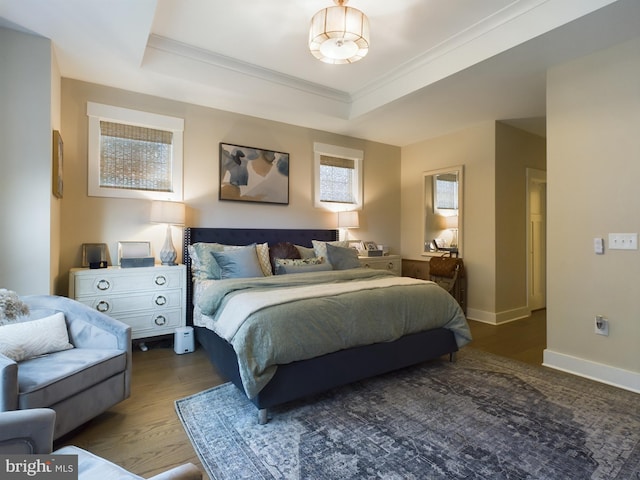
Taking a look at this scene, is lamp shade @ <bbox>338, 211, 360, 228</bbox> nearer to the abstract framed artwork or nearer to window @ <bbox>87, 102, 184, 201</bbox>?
the abstract framed artwork

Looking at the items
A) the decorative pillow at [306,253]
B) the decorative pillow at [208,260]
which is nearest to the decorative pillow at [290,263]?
the decorative pillow at [208,260]

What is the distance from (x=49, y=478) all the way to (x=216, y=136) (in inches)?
144

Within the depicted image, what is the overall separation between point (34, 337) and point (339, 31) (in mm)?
2707

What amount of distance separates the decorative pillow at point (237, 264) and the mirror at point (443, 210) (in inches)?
119

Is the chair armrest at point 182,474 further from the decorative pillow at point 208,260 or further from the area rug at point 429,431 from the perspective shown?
the decorative pillow at point 208,260

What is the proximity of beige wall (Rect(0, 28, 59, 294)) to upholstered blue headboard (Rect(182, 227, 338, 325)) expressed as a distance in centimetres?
124

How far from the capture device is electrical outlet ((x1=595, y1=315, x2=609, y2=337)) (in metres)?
2.66

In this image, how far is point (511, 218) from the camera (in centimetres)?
459

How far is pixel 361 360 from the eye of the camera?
2.41 m

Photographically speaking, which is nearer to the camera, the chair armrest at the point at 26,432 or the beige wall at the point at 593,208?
the chair armrest at the point at 26,432

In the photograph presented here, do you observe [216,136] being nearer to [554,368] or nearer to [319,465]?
[319,465]

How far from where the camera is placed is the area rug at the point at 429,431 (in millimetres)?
1647

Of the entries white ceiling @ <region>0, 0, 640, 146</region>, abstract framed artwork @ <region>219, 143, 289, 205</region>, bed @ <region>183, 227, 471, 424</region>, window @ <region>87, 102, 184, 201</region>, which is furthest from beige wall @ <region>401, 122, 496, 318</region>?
window @ <region>87, 102, 184, 201</region>

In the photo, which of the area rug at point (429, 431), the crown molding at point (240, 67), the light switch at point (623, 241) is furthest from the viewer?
the crown molding at point (240, 67)
